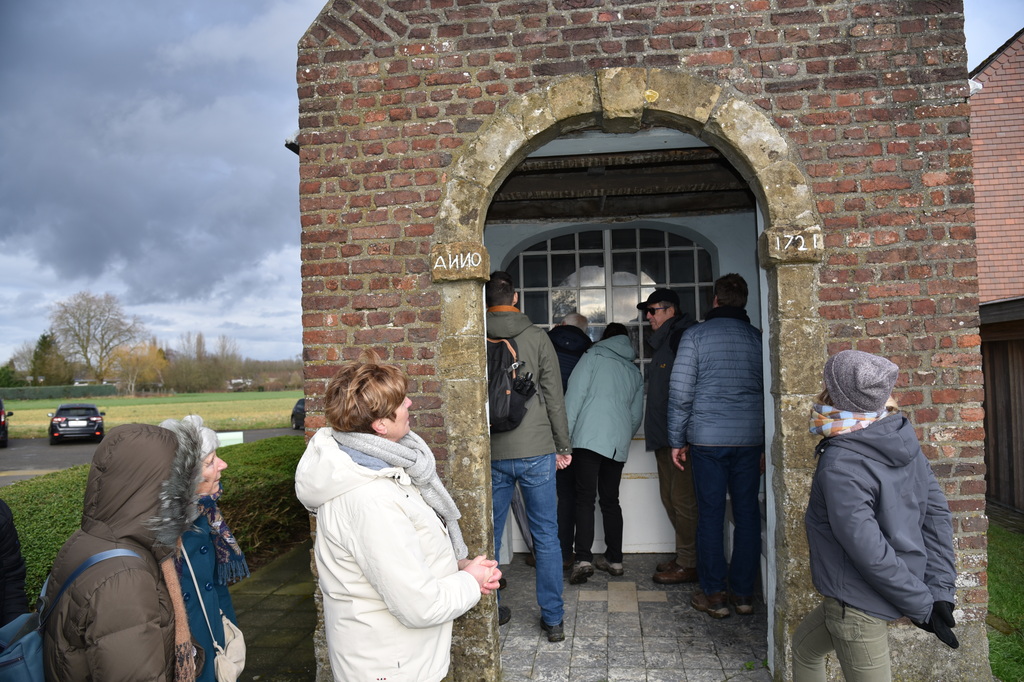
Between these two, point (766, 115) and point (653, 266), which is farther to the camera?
point (653, 266)

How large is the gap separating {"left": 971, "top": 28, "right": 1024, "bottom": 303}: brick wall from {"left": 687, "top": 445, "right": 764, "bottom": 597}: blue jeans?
34.9ft

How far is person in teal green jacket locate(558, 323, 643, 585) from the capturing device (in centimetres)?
481

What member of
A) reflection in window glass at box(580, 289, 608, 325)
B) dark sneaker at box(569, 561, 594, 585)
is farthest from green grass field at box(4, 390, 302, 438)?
dark sneaker at box(569, 561, 594, 585)

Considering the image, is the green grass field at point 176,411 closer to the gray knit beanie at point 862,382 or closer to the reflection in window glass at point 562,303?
the reflection in window glass at point 562,303

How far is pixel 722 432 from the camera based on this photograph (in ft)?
13.5

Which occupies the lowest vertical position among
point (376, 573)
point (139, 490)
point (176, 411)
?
point (176, 411)

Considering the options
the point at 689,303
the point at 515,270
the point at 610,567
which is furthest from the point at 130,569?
the point at 689,303

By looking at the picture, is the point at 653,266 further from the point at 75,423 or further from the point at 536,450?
the point at 75,423

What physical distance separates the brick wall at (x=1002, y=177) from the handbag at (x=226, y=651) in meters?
13.7

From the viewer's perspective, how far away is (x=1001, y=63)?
474 inches

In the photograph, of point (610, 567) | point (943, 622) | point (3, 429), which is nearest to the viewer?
point (943, 622)

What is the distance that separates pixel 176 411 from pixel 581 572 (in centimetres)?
3918

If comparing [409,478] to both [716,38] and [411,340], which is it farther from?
[716,38]

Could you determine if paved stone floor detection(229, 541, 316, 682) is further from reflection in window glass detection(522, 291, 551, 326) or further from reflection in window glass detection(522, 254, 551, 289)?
reflection in window glass detection(522, 254, 551, 289)
